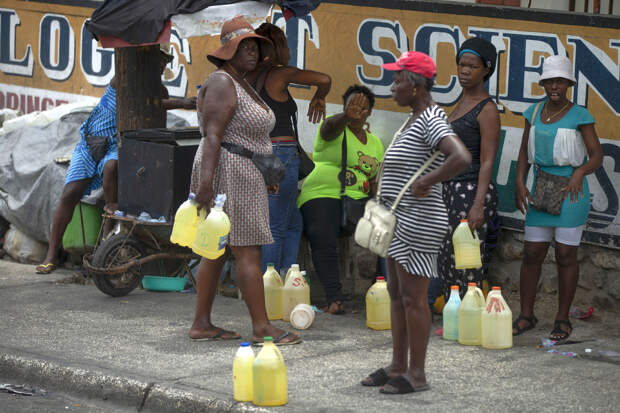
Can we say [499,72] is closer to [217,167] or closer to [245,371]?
[217,167]

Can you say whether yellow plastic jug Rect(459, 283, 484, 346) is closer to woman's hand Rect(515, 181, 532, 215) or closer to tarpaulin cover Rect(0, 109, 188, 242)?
woman's hand Rect(515, 181, 532, 215)

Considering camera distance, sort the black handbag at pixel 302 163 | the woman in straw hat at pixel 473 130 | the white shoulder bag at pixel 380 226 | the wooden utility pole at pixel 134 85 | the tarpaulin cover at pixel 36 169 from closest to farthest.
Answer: the white shoulder bag at pixel 380 226 → the woman in straw hat at pixel 473 130 → the black handbag at pixel 302 163 → the wooden utility pole at pixel 134 85 → the tarpaulin cover at pixel 36 169

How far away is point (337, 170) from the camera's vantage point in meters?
7.98

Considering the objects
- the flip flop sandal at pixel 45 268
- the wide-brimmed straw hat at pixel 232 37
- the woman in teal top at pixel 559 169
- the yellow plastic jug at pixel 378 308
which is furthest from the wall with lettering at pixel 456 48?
the wide-brimmed straw hat at pixel 232 37

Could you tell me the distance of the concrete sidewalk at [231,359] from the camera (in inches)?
214

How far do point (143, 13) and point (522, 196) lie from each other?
306 cm

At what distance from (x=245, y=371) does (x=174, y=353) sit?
1.29 metres

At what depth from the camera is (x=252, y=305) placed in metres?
6.60

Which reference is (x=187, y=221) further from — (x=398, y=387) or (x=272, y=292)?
(x=398, y=387)

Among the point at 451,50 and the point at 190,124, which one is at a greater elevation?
the point at 451,50

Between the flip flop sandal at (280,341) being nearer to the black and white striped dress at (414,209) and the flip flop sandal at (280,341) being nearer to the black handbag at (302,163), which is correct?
the black handbag at (302,163)

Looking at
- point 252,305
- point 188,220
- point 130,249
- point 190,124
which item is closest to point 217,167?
point 188,220

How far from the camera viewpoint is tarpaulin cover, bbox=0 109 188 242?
10047 millimetres

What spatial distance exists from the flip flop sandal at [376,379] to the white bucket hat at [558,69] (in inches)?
96.8
